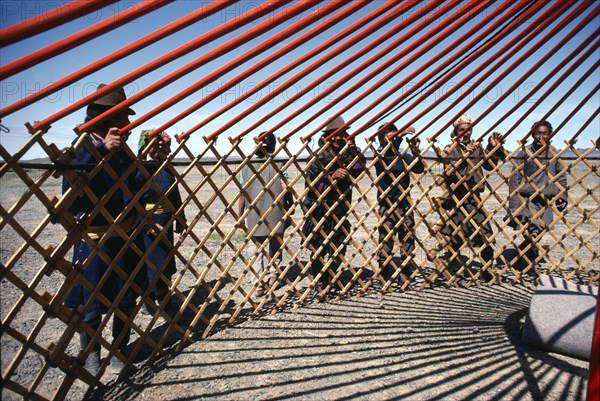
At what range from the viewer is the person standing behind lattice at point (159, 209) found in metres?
1.85

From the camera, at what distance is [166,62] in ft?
4.04

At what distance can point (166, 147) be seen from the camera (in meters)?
2.02

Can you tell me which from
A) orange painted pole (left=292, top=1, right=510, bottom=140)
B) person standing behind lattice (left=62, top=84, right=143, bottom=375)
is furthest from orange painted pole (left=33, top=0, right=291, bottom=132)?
orange painted pole (left=292, top=1, right=510, bottom=140)

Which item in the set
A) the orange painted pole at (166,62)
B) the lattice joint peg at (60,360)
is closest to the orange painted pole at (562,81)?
the orange painted pole at (166,62)

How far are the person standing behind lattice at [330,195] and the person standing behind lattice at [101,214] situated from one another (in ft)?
4.14

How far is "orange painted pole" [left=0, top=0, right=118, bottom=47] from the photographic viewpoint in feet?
2.38

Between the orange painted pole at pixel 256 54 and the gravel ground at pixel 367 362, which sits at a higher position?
the orange painted pole at pixel 256 54

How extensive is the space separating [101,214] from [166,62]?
2.67 feet

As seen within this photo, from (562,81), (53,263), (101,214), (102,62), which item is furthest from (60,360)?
(562,81)

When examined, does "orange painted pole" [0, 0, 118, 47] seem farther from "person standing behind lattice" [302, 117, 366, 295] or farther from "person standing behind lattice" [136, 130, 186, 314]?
"person standing behind lattice" [302, 117, 366, 295]

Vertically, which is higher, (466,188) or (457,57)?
(457,57)

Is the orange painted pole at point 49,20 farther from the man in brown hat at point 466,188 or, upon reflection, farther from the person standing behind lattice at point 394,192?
the man in brown hat at point 466,188

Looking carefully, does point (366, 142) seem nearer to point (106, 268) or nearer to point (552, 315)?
point (552, 315)

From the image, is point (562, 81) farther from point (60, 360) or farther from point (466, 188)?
point (60, 360)
